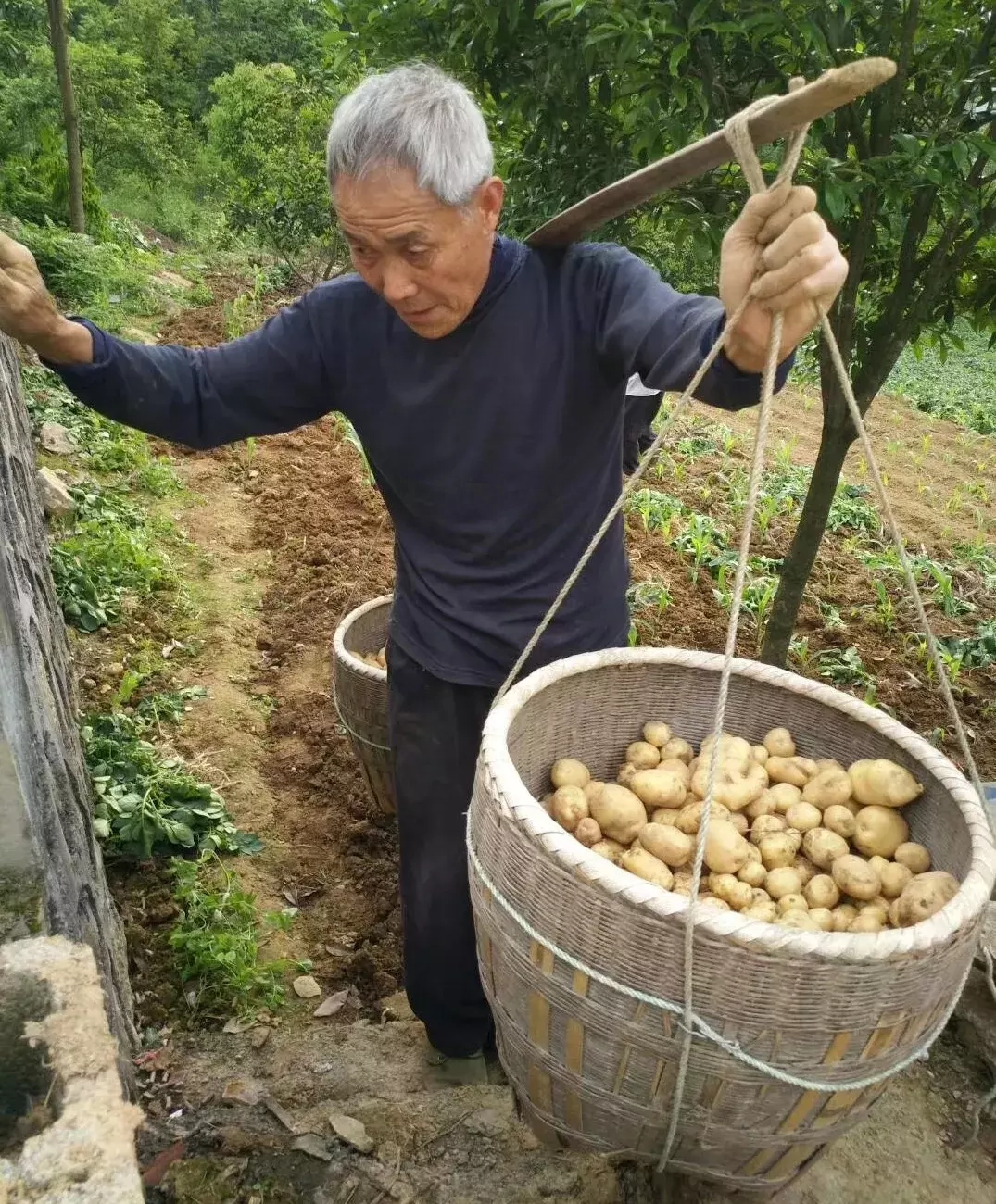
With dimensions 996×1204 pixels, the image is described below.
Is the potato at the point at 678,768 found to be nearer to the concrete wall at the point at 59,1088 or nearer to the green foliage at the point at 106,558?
the concrete wall at the point at 59,1088

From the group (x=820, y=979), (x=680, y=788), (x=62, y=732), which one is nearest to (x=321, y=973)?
(x=62, y=732)

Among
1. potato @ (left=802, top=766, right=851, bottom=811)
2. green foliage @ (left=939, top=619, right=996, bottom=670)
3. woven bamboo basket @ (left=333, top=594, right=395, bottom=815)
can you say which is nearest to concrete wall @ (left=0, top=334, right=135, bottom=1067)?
woven bamboo basket @ (left=333, top=594, right=395, bottom=815)

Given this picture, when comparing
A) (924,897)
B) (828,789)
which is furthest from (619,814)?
(924,897)

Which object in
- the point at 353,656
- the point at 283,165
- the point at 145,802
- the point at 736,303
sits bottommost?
the point at 145,802

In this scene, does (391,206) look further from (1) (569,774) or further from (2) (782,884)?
(2) (782,884)

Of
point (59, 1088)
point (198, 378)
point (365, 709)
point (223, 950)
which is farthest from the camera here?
point (365, 709)

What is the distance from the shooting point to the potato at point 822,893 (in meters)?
1.74

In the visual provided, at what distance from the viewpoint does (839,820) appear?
1.84m

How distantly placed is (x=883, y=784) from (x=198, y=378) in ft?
5.41

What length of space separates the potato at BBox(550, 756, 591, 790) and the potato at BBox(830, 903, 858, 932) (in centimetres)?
51

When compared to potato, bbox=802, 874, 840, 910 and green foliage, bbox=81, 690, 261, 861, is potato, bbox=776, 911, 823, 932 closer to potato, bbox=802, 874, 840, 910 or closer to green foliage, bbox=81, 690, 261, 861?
potato, bbox=802, 874, 840, 910

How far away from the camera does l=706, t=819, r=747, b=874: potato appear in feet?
5.60

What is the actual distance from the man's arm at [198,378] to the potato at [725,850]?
4.18 ft

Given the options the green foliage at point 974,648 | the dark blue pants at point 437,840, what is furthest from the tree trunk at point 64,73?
the dark blue pants at point 437,840
